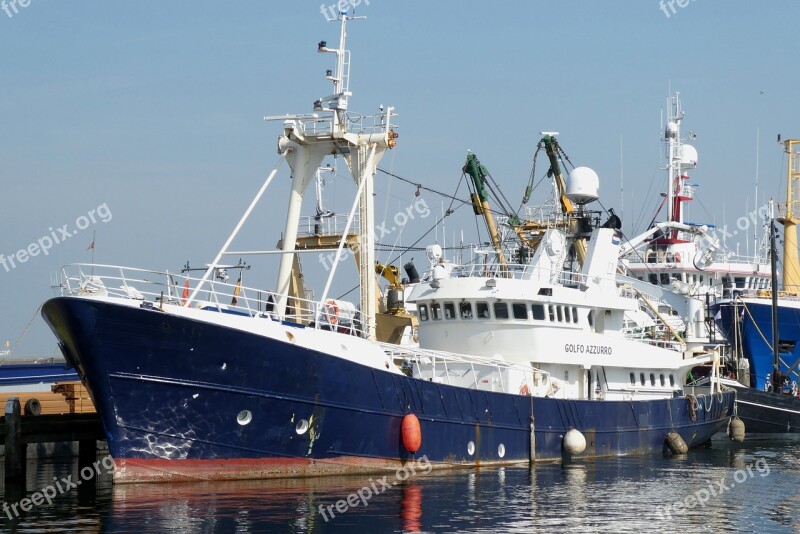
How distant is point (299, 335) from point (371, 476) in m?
3.52

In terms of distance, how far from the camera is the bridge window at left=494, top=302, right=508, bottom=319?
28587 mm

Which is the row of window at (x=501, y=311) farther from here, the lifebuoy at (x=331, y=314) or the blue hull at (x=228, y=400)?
the blue hull at (x=228, y=400)

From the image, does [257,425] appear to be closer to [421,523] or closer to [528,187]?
[421,523]

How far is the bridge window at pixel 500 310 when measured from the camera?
28.6 meters

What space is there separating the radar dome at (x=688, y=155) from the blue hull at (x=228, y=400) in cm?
3189

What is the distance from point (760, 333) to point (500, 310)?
21.1 m

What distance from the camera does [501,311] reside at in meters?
28.7

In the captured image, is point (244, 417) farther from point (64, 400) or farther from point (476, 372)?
point (64, 400)

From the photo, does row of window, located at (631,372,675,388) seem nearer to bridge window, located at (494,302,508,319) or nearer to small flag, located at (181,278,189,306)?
bridge window, located at (494,302,508,319)

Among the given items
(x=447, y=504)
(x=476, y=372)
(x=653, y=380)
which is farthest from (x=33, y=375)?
(x=447, y=504)

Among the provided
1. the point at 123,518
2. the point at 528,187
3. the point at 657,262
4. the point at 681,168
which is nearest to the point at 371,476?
the point at 123,518

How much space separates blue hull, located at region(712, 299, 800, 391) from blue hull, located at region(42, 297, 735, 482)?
24.2 meters

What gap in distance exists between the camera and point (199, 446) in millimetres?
22125

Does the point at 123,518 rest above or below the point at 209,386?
below
